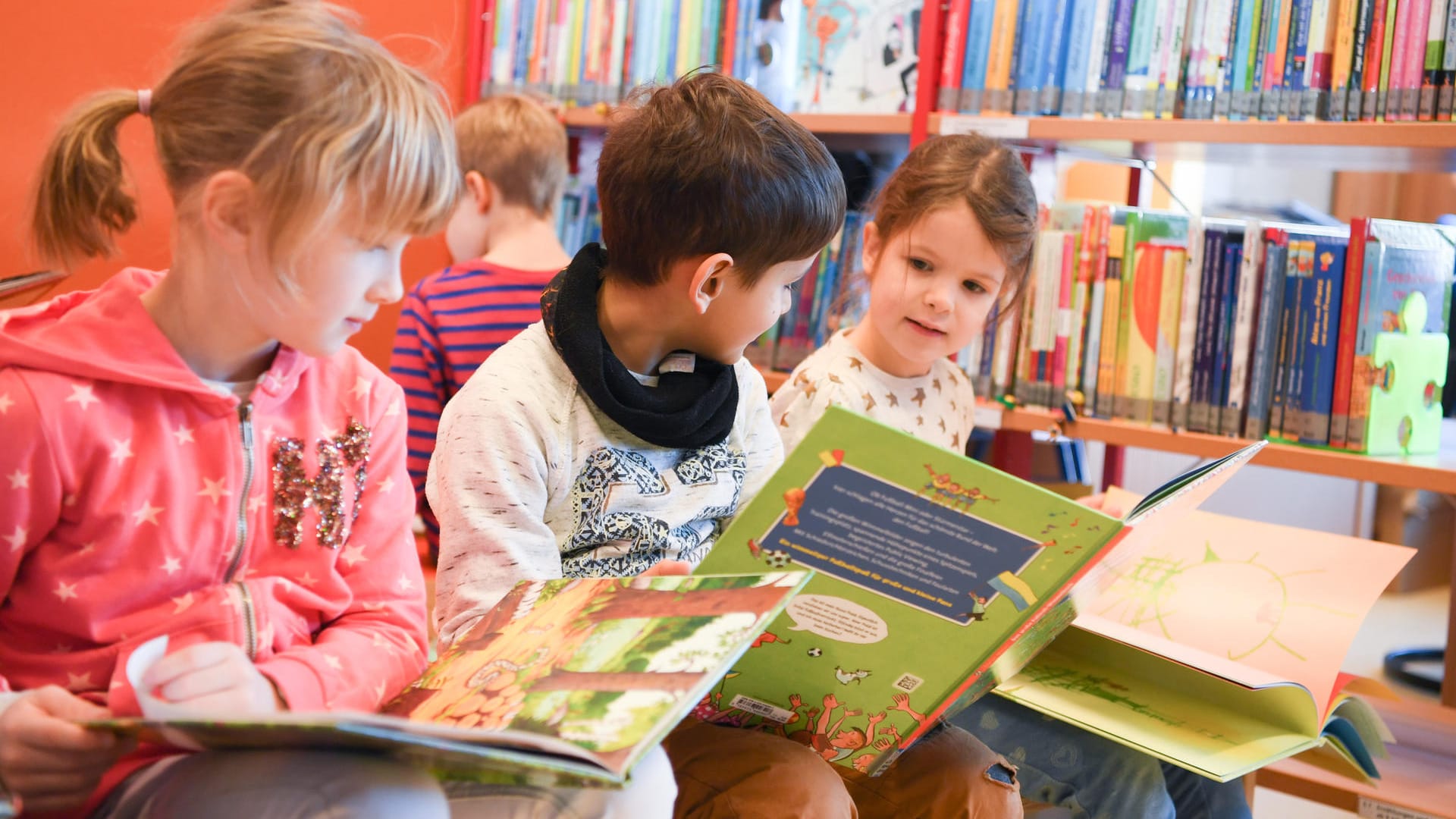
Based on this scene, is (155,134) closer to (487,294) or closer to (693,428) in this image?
(693,428)

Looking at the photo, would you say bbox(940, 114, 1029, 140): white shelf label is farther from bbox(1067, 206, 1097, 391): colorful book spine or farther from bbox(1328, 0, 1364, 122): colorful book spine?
bbox(1328, 0, 1364, 122): colorful book spine

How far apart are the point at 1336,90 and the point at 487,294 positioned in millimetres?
1265

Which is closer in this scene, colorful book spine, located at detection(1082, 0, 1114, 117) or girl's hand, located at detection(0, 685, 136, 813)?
girl's hand, located at detection(0, 685, 136, 813)

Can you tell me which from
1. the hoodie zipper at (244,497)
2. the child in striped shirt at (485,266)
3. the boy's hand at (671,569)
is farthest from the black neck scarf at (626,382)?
the child in striped shirt at (485,266)

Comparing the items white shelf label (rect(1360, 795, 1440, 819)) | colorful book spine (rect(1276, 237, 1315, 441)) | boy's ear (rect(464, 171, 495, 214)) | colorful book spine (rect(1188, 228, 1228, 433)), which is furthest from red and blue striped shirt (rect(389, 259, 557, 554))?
white shelf label (rect(1360, 795, 1440, 819))

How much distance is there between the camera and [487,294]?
6.19 feet

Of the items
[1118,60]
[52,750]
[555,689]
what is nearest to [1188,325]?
[1118,60]

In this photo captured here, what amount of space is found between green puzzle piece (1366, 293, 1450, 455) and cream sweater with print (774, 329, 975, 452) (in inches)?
21.5

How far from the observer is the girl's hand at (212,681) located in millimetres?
690

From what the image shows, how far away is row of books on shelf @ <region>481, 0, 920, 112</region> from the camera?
191 centimetres

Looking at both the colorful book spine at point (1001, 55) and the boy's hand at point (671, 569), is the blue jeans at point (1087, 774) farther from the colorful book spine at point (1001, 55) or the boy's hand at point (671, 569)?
the colorful book spine at point (1001, 55)

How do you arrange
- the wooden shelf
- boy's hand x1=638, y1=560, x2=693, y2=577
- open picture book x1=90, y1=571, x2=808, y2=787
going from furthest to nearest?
the wooden shelf
boy's hand x1=638, y1=560, x2=693, y2=577
open picture book x1=90, y1=571, x2=808, y2=787

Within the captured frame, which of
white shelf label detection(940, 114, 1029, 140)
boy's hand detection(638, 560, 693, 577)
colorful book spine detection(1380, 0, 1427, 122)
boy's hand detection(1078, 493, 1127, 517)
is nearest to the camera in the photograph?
boy's hand detection(638, 560, 693, 577)

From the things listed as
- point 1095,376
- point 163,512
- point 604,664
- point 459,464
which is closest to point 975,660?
point 604,664
